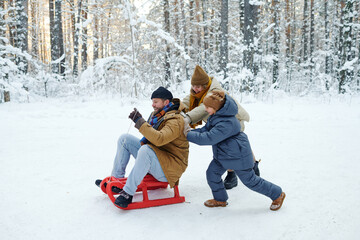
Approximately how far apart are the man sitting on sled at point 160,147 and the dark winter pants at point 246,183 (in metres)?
0.37

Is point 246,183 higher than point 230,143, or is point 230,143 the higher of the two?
point 230,143

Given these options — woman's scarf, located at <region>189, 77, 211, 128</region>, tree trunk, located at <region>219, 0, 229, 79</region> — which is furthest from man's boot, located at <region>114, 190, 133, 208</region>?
tree trunk, located at <region>219, 0, 229, 79</region>

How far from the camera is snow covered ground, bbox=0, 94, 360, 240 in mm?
2578

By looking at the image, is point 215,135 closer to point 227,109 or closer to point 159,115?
point 227,109

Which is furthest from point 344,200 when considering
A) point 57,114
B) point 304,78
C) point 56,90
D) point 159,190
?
point 304,78

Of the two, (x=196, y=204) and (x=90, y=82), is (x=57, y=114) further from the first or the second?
(x=196, y=204)

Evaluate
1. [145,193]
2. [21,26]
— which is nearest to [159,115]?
[145,193]

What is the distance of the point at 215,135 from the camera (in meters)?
2.80

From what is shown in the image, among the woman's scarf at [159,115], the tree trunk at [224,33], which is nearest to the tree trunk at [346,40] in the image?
the tree trunk at [224,33]

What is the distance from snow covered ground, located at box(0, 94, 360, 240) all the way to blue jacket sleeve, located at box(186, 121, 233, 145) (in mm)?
807

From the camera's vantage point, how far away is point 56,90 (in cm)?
1244

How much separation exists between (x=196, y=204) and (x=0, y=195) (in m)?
2.38

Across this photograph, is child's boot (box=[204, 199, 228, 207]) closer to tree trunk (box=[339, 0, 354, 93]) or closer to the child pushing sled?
the child pushing sled

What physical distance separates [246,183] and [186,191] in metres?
0.95
